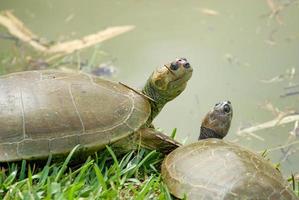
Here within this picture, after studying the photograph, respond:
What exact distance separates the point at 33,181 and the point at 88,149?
0.89 ft

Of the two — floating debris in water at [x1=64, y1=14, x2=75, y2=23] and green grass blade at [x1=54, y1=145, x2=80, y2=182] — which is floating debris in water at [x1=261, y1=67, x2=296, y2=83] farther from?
green grass blade at [x1=54, y1=145, x2=80, y2=182]

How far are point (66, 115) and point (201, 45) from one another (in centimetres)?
221

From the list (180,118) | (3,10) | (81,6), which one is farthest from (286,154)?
(3,10)

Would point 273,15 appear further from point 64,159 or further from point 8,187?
point 8,187

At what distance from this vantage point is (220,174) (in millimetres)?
2342

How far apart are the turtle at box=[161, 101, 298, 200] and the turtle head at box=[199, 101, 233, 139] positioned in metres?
0.31

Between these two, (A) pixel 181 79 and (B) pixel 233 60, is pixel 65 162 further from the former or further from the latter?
(B) pixel 233 60

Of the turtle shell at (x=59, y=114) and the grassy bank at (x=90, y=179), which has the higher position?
the turtle shell at (x=59, y=114)

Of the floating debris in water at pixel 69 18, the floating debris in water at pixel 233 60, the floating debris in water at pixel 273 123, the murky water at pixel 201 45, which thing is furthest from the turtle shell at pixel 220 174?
the floating debris in water at pixel 69 18

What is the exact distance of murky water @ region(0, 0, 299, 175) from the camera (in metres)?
3.93

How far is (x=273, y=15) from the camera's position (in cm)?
474

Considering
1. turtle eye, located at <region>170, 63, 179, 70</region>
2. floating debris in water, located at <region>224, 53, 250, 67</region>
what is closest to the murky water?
floating debris in water, located at <region>224, 53, 250, 67</region>

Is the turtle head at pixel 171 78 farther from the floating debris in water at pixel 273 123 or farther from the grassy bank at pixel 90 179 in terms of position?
the floating debris in water at pixel 273 123

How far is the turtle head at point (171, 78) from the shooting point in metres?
2.86
